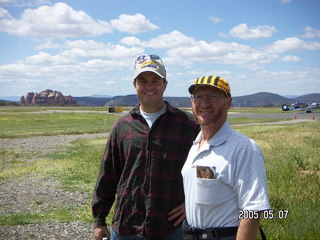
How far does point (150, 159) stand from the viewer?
9.82 ft

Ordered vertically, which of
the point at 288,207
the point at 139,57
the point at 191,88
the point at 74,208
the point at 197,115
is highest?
the point at 139,57

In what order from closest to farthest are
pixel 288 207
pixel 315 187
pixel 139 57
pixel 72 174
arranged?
pixel 139 57
pixel 288 207
pixel 315 187
pixel 72 174

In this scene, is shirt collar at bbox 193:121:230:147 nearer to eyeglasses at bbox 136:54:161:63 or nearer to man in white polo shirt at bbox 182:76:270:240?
man in white polo shirt at bbox 182:76:270:240

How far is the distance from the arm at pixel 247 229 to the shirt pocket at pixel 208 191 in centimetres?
21

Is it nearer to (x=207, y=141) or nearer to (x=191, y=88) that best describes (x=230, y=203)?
(x=207, y=141)

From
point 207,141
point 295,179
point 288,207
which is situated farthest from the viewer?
point 295,179

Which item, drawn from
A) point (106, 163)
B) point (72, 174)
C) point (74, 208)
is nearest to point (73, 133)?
point (72, 174)

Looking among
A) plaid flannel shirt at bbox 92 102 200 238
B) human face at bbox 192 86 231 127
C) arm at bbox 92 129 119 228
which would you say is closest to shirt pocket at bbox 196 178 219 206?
human face at bbox 192 86 231 127

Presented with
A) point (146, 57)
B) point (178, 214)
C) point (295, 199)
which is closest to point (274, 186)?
point (295, 199)

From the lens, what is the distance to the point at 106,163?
3254 mm

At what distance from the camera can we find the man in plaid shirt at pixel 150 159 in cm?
296

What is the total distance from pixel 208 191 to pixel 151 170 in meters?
0.83

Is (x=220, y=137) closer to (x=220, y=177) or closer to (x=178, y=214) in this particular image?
(x=220, y=177)

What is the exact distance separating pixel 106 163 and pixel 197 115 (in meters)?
Answer: 1.18
